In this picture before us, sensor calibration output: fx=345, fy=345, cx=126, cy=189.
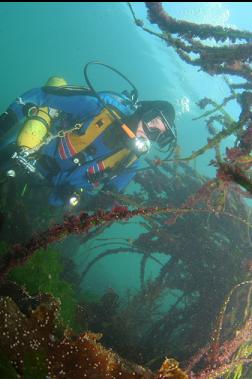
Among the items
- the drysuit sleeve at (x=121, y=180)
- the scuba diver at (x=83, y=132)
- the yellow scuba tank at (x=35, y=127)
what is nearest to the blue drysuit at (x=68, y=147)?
the scuba diver at (x=83, y=132)

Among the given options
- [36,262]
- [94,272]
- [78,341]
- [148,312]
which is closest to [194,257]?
[148,312]

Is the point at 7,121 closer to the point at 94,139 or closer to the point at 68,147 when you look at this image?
the point at 68,147

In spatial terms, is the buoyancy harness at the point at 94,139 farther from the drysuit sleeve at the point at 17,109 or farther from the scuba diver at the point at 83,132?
the drysuit sleeve at the point at 17,109

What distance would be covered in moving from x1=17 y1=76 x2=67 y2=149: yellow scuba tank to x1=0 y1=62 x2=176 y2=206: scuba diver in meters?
0.02

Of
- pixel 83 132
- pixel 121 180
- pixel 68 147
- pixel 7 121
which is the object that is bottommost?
pixel 121 180

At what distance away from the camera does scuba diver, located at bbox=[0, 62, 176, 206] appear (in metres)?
5.87

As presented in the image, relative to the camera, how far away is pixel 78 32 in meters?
43.0

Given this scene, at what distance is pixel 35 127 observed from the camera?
→ 5395 mm

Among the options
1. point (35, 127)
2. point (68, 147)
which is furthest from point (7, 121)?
point (68, 147)

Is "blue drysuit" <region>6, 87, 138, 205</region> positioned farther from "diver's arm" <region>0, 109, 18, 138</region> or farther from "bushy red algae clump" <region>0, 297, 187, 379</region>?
"bushy red algae clump" <region>0, 297, 187, 379</region>

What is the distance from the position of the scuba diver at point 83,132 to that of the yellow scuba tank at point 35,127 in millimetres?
18

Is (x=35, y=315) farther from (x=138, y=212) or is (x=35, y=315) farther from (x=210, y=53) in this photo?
(x=210, y=53)

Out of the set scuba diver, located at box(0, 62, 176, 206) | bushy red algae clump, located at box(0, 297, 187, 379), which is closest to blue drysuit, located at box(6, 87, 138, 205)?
scuba diver, located at box(0, 62, 176, 206)

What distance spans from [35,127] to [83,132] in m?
0.96
